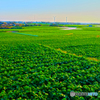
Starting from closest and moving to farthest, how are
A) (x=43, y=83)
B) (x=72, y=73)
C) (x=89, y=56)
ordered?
(x=43, y=83) → (x=72, y=73) → (x=89, y=56)

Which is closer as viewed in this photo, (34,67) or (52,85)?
(52,85)

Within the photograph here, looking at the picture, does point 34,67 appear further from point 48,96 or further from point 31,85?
point 48,96

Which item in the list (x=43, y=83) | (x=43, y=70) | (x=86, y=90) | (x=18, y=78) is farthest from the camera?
(x=43, y=70)

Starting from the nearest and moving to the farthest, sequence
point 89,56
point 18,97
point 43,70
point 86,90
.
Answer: point 18,97 → point 86,90 → point 43,70 → point 89,56

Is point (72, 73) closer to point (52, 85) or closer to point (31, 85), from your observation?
point (52, 85)

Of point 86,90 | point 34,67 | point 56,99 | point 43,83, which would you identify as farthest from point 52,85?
point 34,67

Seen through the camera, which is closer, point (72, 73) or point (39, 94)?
point (39, 94)

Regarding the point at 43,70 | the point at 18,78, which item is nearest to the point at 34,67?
the point at 43,70

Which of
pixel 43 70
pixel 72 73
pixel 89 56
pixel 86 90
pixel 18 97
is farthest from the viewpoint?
pixel 89 56

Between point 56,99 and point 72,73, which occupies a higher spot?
point 72,73
